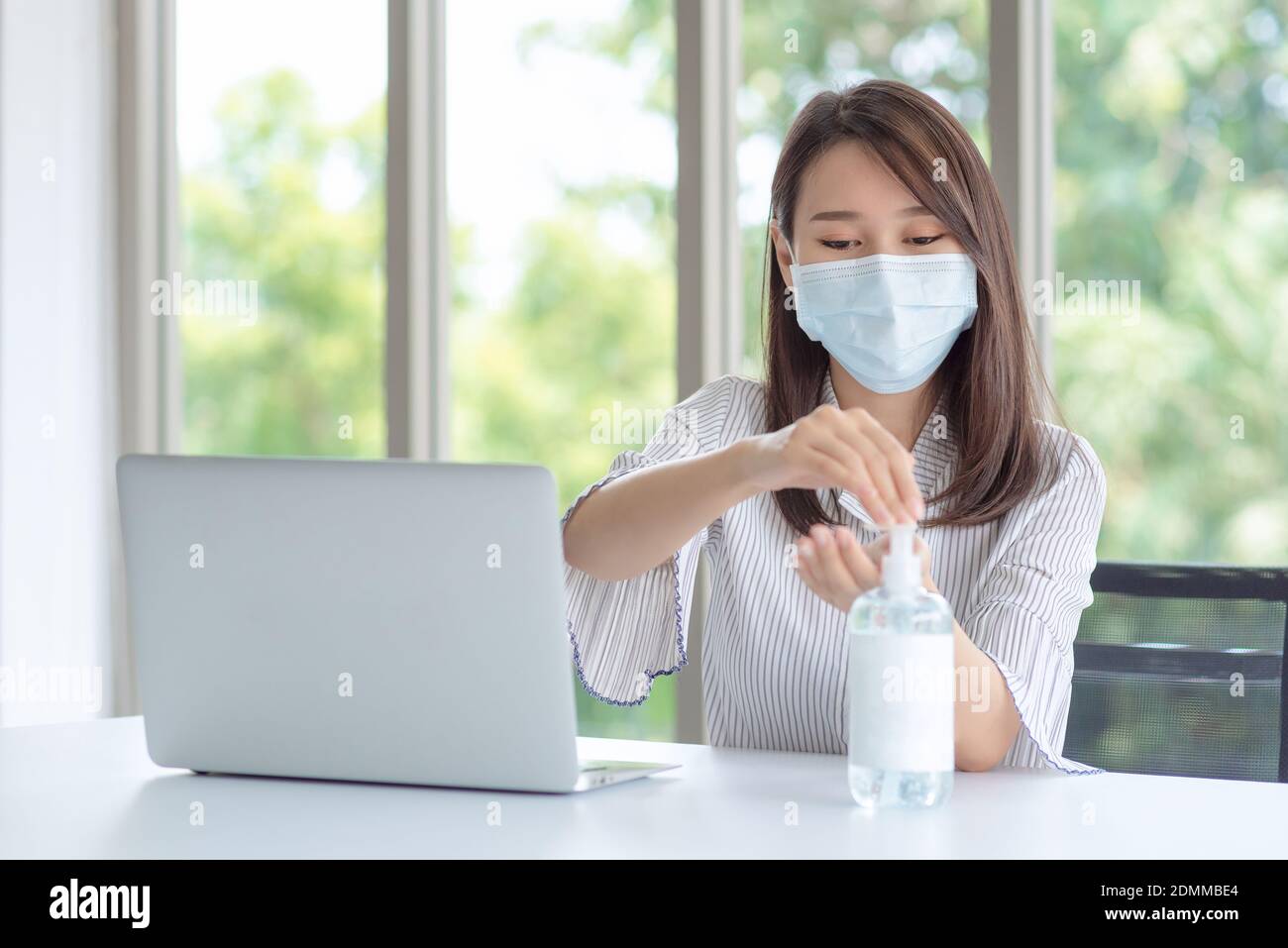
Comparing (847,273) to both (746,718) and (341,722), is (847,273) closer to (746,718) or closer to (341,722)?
(746,718)

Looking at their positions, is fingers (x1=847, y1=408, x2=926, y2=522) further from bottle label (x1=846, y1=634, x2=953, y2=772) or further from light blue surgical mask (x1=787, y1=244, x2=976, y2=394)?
light blue surgical mask (x1=787, y1=244, x2=976, y2=394)

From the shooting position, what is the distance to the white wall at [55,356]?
10.0 ft

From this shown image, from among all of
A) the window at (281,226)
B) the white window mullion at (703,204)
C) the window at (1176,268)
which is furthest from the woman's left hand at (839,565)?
the window at (281,226)

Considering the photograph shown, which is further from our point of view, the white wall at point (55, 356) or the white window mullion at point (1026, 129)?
the white wall at point (55, 356)

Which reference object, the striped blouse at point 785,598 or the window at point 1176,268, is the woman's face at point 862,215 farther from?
the window at point 1176,268

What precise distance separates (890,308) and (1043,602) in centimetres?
33

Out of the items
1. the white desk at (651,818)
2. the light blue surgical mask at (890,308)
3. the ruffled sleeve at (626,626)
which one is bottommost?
the white desk at (651,818)

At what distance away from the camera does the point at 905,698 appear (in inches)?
38.9

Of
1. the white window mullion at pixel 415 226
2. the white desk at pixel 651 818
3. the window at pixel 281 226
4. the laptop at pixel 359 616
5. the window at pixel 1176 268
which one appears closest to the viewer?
the white desk at pixel 651 818

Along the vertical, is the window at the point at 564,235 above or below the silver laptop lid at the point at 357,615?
above

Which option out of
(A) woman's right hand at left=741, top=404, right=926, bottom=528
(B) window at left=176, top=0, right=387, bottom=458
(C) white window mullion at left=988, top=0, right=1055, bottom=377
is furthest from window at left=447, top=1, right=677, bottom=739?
(A) woman's right hand at left=741, top=404, right=926, bottom=528

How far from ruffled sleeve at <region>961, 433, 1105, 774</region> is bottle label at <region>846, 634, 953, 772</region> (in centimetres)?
27

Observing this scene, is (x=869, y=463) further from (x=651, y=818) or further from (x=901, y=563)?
(x=651, y=818)

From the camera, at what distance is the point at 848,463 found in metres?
1.11
